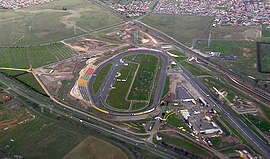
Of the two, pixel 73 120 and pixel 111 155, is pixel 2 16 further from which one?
pixel 111 155

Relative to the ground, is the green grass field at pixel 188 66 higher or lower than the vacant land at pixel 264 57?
lower

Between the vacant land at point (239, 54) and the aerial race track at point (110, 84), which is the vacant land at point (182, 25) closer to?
the vacant land at point (239, 54)

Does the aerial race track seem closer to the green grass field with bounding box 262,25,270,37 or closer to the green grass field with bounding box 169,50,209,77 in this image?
the green grass field with bounding box 169,50,209,77

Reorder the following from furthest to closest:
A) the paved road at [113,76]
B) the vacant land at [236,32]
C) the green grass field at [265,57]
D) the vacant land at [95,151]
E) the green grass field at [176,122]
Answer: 1. the vacant land at [236,32]
2. the green grass field at [265,57]
3. the paved road at [113,76]
4. the green grass field at [176,122]
5. the vacant land at [95,151]

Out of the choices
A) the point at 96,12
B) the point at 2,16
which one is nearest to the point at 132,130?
the point at 96,12

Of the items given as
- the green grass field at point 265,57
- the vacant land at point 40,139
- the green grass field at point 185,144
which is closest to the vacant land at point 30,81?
the vacant land at point 40,139

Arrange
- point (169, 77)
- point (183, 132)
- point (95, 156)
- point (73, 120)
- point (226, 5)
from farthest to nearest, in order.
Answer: point (226, 5) < point (169, 77) < point (73, 120) < point (183, 132) < point (95, 156)
